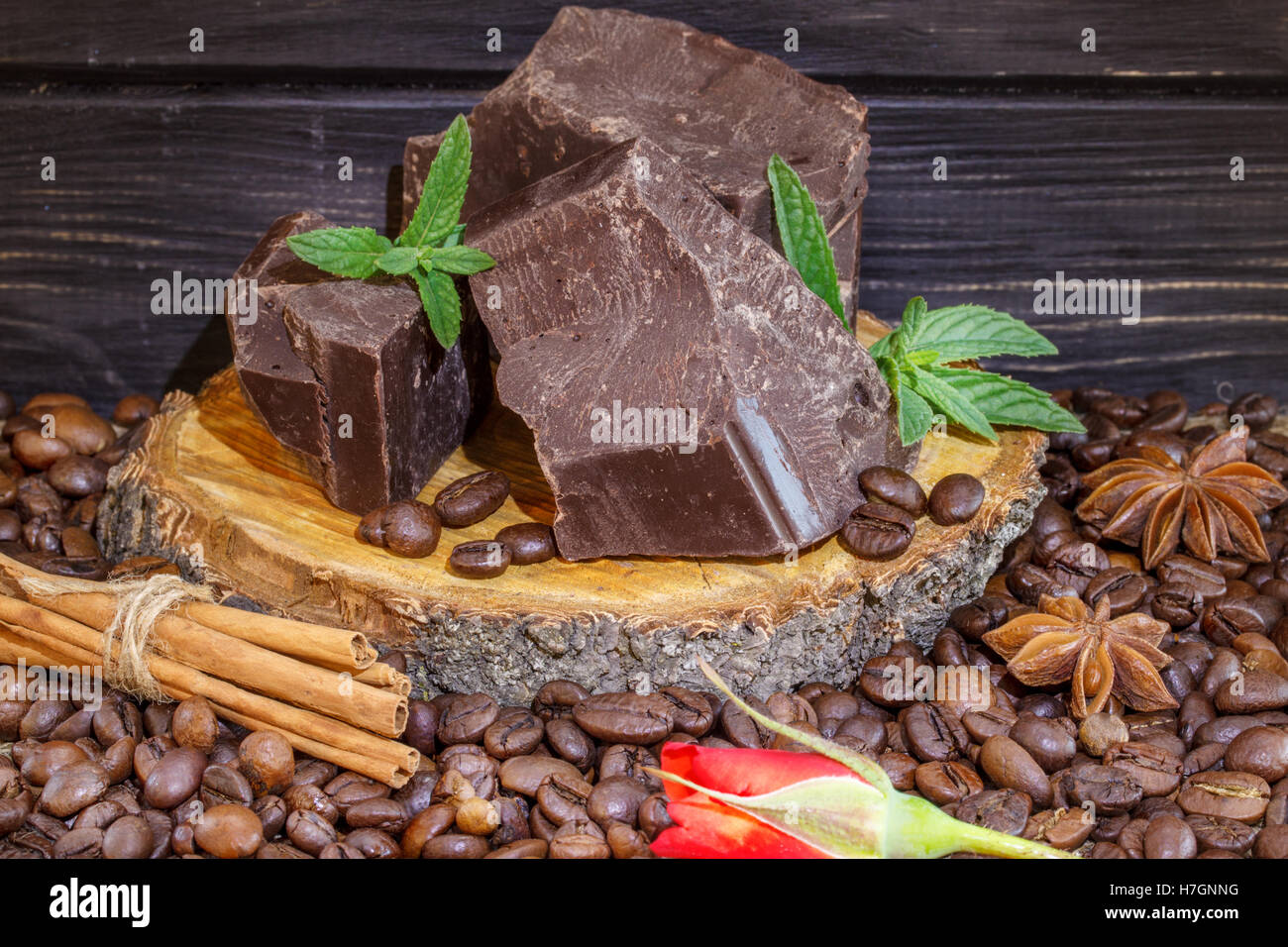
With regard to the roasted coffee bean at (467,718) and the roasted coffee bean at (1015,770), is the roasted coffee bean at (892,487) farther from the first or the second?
the roasted coffee bean at (467,718)

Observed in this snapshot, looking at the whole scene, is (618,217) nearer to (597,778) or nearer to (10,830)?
(597,778)

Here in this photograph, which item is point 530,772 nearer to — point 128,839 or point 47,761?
point 128,839

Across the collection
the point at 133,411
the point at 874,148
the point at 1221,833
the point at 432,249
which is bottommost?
the point at 1221,833

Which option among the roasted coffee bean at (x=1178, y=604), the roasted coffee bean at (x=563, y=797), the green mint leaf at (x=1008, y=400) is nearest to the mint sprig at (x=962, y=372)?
the green mint leaf at (x=1008, y=400)

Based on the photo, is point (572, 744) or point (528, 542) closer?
point (572, 744)

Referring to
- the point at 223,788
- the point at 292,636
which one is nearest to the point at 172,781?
the point at 223,788
